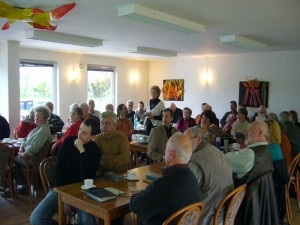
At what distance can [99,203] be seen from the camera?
2188 millimetres

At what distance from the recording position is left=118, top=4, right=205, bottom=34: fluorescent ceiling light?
12.2 ft

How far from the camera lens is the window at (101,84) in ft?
29.8

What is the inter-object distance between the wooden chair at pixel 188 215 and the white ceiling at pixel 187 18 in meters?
2.46

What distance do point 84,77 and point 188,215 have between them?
7.33 meters

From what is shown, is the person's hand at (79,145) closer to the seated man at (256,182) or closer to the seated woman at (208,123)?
the seated man at (256,182)

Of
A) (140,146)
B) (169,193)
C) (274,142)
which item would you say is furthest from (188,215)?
(140,146)

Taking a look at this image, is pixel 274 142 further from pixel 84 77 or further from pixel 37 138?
pixel 84 77

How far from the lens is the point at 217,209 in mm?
2338

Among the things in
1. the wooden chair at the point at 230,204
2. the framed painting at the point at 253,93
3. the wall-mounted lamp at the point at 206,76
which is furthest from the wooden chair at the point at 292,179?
the wall-mounted lamp at the point at 206,76

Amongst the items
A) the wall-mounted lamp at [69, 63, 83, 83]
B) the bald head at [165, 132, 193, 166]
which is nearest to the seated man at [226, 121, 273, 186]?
Answer: the bald head at [165, 132, 193, 166]

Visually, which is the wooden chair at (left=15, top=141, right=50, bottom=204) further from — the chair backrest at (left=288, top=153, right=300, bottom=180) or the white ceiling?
the chair backrest at (left=288, top=153, right=300, bottom=180)

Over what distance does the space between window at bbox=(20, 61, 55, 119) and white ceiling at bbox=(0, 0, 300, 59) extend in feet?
2.45

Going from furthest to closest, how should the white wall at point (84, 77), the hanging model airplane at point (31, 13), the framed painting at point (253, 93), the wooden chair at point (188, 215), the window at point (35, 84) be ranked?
the white wall at point (84, 77) < the framed painting at point (253, 93) < the window at point (35, 84) < the hanging model airplane at point (31, 13) < the wooden chair at point (188, 215)

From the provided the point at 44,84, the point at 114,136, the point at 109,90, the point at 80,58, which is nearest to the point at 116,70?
the point at 109,90
